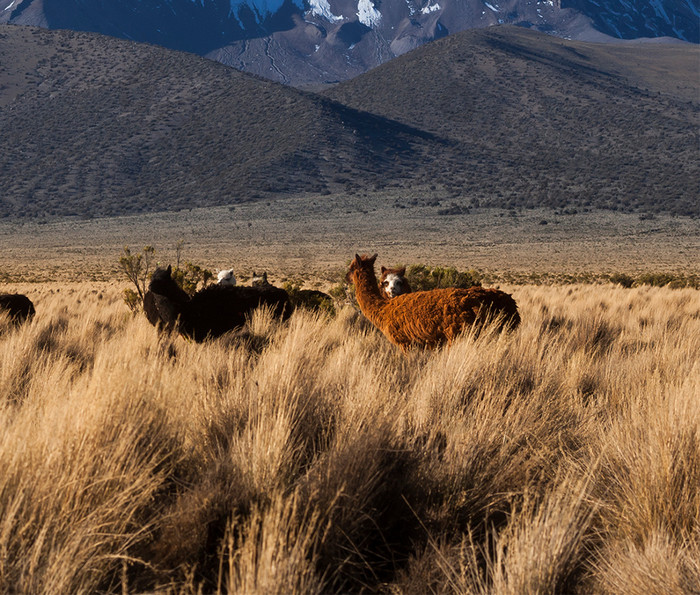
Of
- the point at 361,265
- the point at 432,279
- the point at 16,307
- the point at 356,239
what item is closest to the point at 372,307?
the point at 361,265

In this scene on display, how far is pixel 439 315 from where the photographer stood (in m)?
6.09

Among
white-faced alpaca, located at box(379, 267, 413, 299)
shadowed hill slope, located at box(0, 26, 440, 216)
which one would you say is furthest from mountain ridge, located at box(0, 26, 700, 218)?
white-faced alpaca, located at box(379, 267, 413, 299)

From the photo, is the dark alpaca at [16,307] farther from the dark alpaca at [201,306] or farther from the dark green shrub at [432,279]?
the dark green shrub at [432,279]

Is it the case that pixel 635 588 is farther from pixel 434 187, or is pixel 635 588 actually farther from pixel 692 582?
pixel 434 187

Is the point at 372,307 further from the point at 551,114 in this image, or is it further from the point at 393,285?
the point at 551,114

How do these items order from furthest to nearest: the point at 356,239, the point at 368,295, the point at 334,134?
the point at 334,134 < the point at 356,239 < the point at 368,295

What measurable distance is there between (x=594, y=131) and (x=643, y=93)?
89.3 ft

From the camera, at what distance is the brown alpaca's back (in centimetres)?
604

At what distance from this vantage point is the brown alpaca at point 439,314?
604 cm

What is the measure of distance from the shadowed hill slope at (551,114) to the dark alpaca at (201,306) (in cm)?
7631

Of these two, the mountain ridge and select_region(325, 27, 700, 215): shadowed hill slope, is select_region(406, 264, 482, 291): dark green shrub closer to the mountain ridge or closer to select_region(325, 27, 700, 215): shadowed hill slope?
the mountain ridge

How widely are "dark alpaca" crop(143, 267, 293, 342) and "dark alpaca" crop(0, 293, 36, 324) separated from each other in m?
2.49

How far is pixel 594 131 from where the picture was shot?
11169 cm

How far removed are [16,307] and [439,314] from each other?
6868 mm
